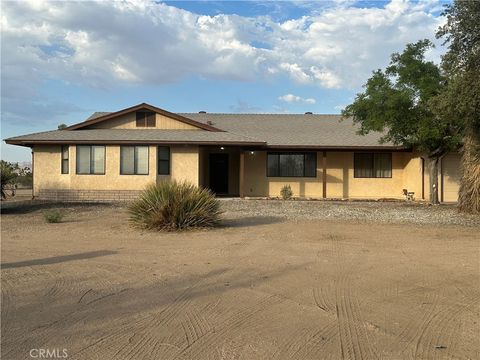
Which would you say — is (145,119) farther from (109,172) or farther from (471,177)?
(471,177)

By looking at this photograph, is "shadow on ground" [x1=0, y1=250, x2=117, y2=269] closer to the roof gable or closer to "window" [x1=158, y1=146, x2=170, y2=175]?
"window" [x1=158, y1=146, x2=170, y2=175]

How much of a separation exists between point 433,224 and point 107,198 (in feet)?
48.3

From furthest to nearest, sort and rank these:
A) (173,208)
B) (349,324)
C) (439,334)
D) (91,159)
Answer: (91,159) < (173,208) < (349,324) < (439,334)

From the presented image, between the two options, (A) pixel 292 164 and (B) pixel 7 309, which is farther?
(A) pixel 292 164

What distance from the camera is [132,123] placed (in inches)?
1019

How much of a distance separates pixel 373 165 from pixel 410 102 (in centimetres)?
790

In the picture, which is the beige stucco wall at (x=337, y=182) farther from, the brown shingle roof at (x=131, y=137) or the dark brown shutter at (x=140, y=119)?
the dark brown shutter at (x=140, y=119)

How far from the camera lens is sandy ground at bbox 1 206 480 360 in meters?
4.88

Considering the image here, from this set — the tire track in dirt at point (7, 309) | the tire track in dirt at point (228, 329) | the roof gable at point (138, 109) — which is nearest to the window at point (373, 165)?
the roof gable at point (138, 109)

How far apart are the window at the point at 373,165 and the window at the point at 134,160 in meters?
10.7

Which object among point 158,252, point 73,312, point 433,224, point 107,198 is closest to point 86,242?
point 158,252

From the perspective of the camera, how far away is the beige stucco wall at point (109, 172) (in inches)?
938

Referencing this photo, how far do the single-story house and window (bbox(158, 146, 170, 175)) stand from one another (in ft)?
0.15

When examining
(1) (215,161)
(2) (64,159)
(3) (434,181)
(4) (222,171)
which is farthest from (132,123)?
(3) (434,181)
